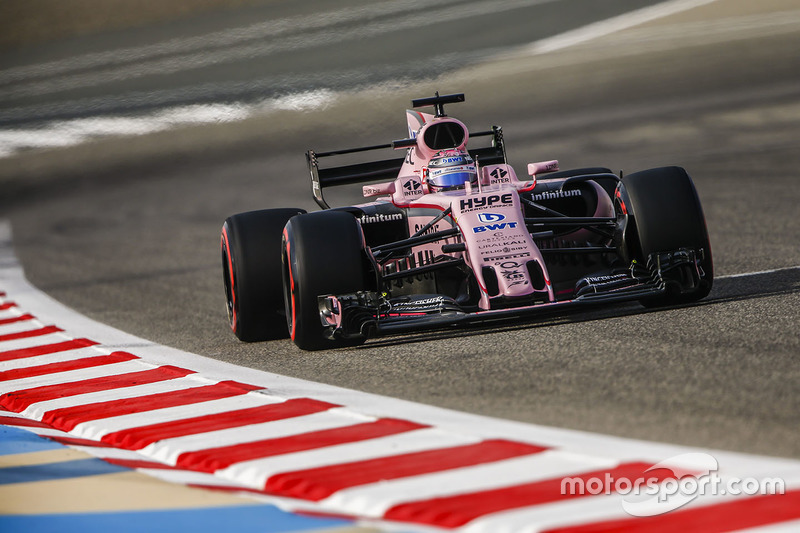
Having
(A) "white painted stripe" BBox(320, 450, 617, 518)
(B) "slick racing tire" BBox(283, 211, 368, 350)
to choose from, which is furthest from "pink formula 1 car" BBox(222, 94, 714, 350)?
(A) "white painted stripe" BBox(320, 450, 617, 518)

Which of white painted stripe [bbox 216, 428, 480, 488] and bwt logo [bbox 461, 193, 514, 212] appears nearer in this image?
white painted stripe [bbox 216, 428, 480, 488]

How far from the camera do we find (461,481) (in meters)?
4.16

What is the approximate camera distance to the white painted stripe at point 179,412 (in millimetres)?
5766

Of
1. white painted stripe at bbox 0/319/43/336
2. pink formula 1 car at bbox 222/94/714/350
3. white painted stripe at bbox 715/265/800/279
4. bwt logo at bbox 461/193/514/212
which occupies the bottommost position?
white painted stripe at bbox 715/265/800/279

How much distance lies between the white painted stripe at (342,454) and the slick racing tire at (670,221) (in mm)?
3167

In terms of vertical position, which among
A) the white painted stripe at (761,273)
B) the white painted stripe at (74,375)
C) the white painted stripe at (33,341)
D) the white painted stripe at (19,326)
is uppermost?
the white painted stripe at (19,326)

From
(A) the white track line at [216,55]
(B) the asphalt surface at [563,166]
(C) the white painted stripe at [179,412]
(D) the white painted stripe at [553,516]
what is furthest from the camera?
(A) the white track line at [216,55]


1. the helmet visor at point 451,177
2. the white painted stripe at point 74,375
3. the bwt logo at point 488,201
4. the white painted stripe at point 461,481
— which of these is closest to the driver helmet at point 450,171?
the helmet visor at point 451,177

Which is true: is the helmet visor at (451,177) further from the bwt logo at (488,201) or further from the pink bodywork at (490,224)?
the bwt logo at (488,201)

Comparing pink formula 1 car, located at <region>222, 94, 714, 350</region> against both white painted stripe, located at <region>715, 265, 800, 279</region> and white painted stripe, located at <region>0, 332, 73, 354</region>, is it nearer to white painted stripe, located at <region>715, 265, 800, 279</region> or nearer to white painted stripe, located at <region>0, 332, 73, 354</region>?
white painted stripe, located at <region>715, 265, 800, 279</region>

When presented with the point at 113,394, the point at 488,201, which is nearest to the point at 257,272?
the point at 488,201

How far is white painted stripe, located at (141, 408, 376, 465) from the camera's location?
5.12 metres

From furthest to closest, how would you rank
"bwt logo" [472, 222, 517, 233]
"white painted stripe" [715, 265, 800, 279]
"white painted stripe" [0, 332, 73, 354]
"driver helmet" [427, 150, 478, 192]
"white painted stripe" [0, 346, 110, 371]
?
"white painted stripe" [715, 265, 800, 279] < "white painted stripe" [0, 332, 73, 354] < "driver helmet" [427, 150, 478, 192] < "white painted stripe" [0, 346, 110, 371] < "bwt logo" [472, 222, 517, 233]

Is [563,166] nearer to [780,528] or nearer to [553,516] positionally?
[553,516]
